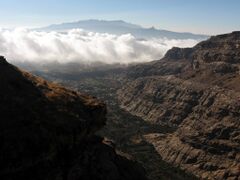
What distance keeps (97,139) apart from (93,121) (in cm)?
980

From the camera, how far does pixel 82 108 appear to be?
132 m

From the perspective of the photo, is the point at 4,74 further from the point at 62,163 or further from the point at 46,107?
the point at 62,163

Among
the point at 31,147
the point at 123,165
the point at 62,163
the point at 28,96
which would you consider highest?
the point at 28,96

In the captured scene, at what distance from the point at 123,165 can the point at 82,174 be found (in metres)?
23.5

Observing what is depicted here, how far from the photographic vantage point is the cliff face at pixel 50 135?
102 metres

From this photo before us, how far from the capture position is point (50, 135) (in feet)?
359

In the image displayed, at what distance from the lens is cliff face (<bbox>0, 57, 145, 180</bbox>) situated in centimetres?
10231

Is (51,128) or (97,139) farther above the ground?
(51,128)

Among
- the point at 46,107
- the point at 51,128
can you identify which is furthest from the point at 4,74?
the point at 51,128

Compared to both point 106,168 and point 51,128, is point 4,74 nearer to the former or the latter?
point 51,128

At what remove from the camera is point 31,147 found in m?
104

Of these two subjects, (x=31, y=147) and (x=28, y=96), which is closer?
(x=31, y=147)

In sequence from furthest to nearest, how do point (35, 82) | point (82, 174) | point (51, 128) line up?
point (35, 82)
point (82, 174)
point (51, 128)

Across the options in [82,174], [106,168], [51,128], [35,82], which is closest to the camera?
[51,128]
